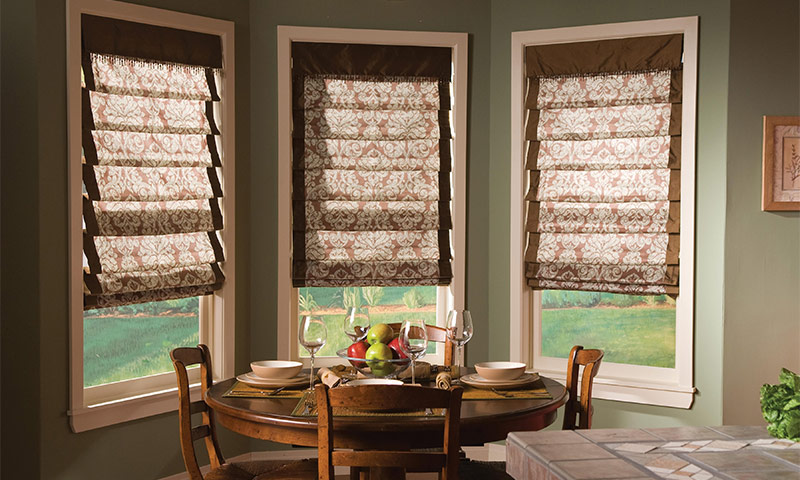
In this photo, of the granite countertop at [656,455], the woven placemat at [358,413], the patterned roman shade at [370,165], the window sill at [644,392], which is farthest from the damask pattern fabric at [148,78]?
the granite countertop at [656,455]

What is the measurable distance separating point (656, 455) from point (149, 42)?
325cm

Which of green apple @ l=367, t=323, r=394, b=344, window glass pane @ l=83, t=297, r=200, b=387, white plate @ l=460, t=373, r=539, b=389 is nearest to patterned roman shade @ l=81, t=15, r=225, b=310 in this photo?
window glass pane @ l=83, t=297, r=200, b=387

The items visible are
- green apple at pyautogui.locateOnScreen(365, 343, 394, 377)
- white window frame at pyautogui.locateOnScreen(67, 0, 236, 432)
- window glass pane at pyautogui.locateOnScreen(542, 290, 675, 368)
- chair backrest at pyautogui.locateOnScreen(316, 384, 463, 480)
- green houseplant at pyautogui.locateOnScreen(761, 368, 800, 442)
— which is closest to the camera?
green houseplant at pyautogui.locateOnScreen(761, 368, 800, 442)

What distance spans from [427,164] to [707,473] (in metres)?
3.25

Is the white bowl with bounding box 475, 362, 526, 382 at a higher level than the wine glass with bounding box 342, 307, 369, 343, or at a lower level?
lower

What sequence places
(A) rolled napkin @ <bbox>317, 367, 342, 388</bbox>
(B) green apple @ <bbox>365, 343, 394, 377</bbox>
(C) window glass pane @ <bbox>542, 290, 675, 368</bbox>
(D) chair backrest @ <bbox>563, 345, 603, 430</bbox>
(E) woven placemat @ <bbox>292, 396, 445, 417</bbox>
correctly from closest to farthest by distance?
(E) woven placemat @ <bbox>292, 396, 445, 417</bbox>
(A) rolled napkin @ <bbox>317, 367, 342, 388</bbox>
(B) green apple @ <bbox>365, 343, 394, 377</bbox>
(D) chair backrest @ <bbox>563, 345, 603, 430</bbox>
(C) window glass pane @ <bbox>542, 290, 675, 368</bbox>

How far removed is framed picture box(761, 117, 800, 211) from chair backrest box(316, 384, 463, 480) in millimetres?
2269


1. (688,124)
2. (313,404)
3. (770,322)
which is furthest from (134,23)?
(770,322)

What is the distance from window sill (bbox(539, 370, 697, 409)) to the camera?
384 cm

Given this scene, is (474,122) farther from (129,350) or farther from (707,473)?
(707,473)

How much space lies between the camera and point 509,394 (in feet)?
8.91

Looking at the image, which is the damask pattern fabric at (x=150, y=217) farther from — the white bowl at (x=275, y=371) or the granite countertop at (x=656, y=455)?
the granite countertop at (x=656, y=455)

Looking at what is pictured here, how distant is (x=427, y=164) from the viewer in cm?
437

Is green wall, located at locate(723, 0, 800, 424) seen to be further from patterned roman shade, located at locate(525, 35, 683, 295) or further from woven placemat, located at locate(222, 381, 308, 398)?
woven placemat, located at locate(222, 381, 308, 398)
